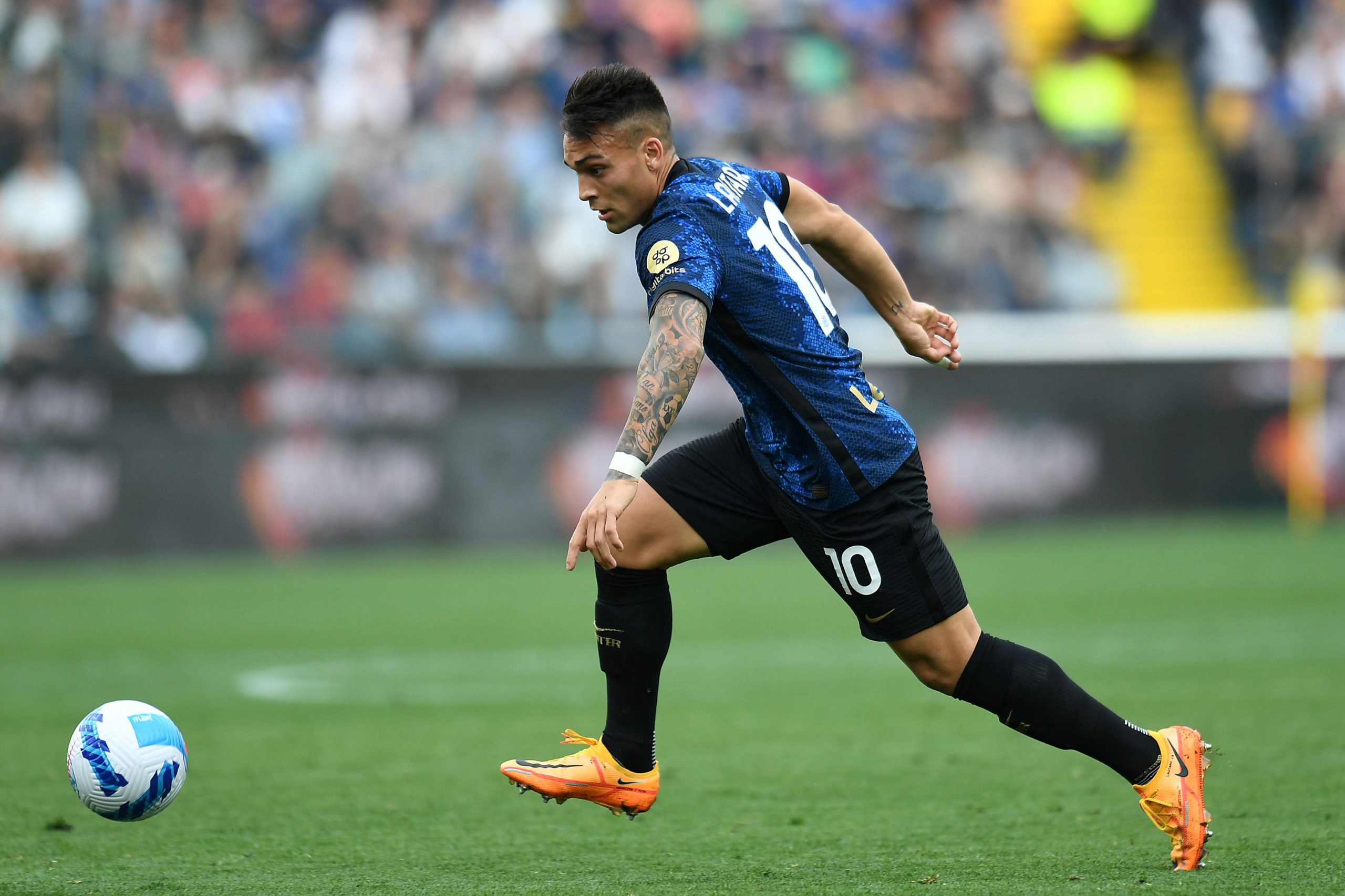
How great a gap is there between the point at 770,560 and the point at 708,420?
1389 millimetres

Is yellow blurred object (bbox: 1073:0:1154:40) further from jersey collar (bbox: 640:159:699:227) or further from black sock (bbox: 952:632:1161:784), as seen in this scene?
black sock (bbox: 952:632:1161:784)

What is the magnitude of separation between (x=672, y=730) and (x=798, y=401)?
285cm

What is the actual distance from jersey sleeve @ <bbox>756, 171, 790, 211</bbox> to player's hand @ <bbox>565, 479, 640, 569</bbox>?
1.12 meters

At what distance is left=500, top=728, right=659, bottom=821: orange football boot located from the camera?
4.79 m

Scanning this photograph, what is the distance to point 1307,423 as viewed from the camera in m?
15.5

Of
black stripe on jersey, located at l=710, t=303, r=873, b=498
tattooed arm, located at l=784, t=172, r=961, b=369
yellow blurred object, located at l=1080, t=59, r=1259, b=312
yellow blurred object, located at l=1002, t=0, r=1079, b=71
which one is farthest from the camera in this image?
yellow blurred object, located at l=1002, t=0, r=1079, b=71

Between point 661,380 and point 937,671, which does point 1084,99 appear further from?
point 661,380

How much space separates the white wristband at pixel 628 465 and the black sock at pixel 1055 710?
1150mm

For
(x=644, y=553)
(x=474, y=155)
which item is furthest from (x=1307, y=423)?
(x=644, y=553)

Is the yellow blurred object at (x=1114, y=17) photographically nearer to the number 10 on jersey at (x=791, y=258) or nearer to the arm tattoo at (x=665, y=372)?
the number 10 on jersey at (x=791, y=258)

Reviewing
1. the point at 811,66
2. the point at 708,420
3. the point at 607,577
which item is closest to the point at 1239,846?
the point at 607,577

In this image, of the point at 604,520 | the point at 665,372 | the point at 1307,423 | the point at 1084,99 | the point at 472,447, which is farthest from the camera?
the point at 1084,99

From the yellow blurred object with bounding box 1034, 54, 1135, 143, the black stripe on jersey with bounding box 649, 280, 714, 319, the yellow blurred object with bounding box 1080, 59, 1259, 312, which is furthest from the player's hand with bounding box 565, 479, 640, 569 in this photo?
the yellow blurred object with bounding box 1034, 54, 1135, 143

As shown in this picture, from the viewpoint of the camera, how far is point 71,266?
13578mm
